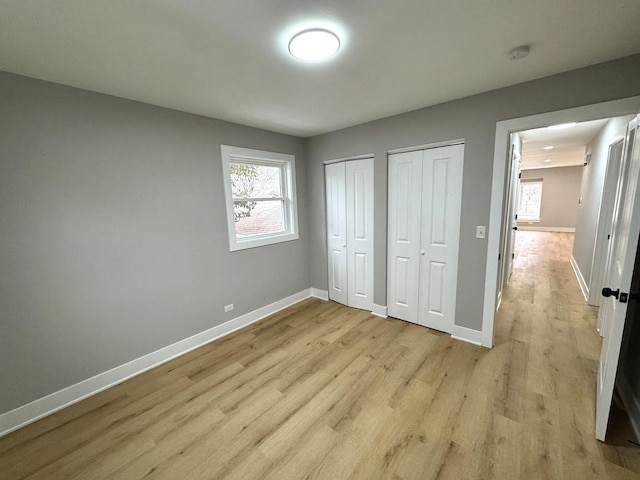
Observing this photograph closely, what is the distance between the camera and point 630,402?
172 cm

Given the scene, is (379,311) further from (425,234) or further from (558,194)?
(558,194)

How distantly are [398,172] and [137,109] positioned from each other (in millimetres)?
2640

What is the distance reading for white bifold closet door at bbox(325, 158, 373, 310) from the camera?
326cm

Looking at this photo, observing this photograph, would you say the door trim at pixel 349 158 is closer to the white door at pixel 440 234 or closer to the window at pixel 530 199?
the white door at pixel 440 234

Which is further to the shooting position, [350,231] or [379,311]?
[350,231]

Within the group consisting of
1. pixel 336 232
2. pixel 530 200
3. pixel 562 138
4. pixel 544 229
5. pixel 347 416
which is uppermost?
pixel 562 138

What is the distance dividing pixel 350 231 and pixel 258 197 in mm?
1323

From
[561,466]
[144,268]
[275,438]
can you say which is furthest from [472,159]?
[144,268]

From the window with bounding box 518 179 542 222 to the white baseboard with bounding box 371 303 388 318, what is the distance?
1019 centimetres

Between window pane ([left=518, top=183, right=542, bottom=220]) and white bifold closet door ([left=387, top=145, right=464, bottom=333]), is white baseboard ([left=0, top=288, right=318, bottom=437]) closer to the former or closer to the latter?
white bifold closet door ([left=387, top=145, right=464, bottom=333])

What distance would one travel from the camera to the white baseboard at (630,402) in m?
1.59

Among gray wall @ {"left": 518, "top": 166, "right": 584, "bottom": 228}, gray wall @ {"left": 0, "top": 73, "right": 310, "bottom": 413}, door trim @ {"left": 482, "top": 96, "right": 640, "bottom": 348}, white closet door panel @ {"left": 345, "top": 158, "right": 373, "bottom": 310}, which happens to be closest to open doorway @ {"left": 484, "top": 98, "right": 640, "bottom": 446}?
door trim @ {"left": 482, "top": 96, "right": 640, "bottom": 348}

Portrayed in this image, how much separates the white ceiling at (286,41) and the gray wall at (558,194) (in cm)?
1004

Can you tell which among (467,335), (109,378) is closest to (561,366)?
(467,335)
